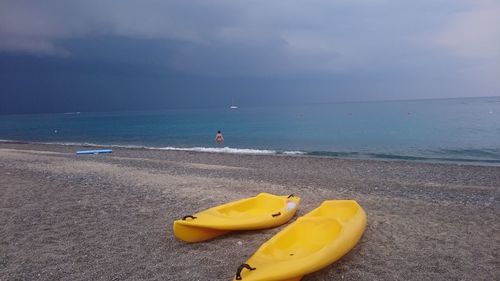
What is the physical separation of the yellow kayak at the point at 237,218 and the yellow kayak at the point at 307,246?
0.69 m

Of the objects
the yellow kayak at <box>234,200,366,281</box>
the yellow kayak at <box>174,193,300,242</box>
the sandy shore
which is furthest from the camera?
the yellow kayak at <box>174,193,300,242</box>

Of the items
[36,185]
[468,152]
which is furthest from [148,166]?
[468,152]

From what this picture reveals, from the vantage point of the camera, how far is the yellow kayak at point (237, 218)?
19.4 feet

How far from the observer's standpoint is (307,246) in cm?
540

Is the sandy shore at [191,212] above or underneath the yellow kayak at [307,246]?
underneath

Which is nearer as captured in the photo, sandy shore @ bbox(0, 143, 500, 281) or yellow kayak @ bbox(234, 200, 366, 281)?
yellow kayak @ bbox(234, 200, 366, 281)

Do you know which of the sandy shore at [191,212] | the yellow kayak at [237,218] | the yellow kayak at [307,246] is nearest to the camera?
the yellow kayak at [307,246]

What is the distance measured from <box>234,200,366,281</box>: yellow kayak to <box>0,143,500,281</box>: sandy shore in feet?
0.97

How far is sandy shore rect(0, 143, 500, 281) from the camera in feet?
16.5

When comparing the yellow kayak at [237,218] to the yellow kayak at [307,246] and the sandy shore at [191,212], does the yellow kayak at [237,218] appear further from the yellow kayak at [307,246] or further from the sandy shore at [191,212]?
the yellow kayak at [307,246]

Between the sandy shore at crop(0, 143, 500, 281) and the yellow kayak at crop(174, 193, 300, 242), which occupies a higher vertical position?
A: the yellow kayak at crop(174, 193, 300, 242)

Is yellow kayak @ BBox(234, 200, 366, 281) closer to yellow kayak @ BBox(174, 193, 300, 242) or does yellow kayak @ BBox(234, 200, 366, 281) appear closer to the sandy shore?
the sandy shore

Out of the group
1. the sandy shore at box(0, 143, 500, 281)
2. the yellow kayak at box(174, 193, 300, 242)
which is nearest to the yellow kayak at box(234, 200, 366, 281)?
the sandy shore at box(0, 143, 500, 281)

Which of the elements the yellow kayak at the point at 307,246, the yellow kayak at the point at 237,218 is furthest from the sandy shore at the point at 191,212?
the yellow kayak at the point at 307,246
